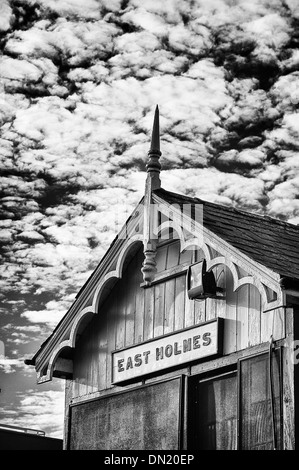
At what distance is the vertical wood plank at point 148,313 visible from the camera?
1300cm

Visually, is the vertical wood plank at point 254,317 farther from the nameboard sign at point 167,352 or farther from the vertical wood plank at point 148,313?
the vertical wood plank at point 148,313

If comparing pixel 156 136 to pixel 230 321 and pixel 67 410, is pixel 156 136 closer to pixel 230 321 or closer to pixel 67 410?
pixel 230 321

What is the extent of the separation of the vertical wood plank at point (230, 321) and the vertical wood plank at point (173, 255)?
1.20 metres

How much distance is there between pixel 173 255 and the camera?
13039 mm

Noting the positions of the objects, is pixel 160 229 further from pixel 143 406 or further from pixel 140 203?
pixel 143 406

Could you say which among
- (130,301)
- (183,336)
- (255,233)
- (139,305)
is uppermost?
(255,233)

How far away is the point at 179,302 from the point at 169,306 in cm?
21

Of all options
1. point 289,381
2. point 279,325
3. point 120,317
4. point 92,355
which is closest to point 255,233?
point 279,325

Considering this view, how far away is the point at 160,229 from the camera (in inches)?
510

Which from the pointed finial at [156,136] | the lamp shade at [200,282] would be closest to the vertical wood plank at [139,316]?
the lamp shade at [200,282]
